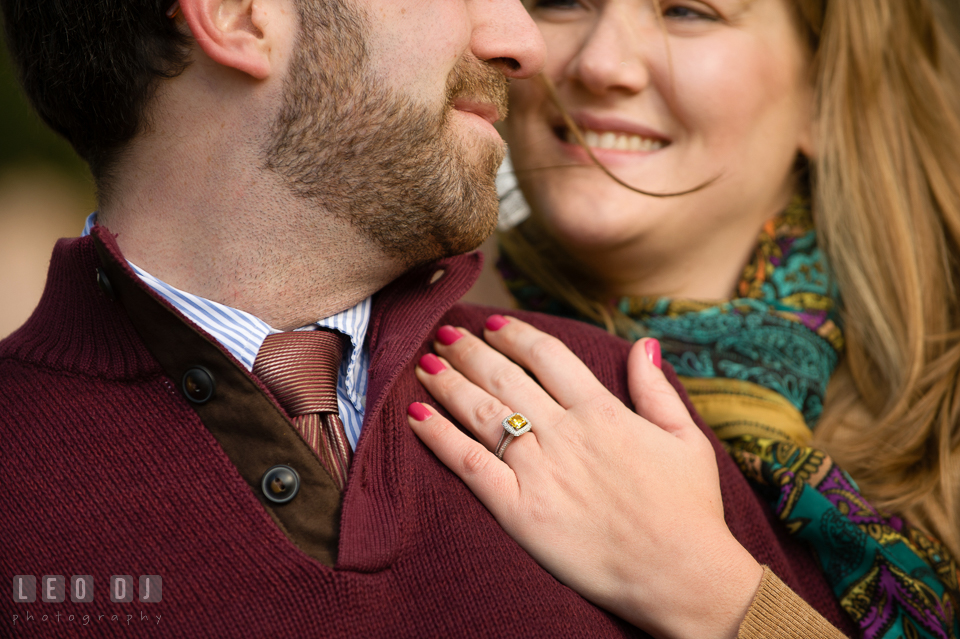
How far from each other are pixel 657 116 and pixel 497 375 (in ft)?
2.86

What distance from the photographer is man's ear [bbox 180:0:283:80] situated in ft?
4.39

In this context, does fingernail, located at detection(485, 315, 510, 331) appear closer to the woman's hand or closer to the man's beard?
the woman's hand

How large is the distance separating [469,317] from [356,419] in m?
0.43

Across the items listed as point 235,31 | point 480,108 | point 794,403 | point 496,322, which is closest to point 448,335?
point 496,322

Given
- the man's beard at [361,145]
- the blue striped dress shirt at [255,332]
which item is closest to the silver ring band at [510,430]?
the blue striped dress shirt at [255,332]

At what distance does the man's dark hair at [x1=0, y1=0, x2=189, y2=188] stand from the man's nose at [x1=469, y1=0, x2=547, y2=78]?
53 cm

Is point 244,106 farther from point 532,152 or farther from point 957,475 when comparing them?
point 957,475

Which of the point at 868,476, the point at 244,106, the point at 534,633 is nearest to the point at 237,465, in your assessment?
the point at 534,633

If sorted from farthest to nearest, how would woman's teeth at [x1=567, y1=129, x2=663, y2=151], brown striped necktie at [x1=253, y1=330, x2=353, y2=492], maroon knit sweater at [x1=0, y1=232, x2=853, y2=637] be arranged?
woman's teeth at [x1=567, y1=129, x2=663, y2=151] → brown striped necktie at [x1=253, y1=330, x2=353, y2=492] → maroon knit sweater at [x1=0, y1=232, x2=853, y2=637]

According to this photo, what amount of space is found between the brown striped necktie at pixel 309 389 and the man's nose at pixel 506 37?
0.65 m

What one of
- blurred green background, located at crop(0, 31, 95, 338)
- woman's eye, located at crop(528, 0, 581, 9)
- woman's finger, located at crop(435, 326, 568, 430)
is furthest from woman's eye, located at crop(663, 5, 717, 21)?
blurred green background, located at crop(0, 31, 95, 338)

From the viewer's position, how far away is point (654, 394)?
4.95 feet

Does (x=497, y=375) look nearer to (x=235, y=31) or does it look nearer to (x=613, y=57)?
(x=235, y=31)

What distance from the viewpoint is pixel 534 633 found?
116 cm
